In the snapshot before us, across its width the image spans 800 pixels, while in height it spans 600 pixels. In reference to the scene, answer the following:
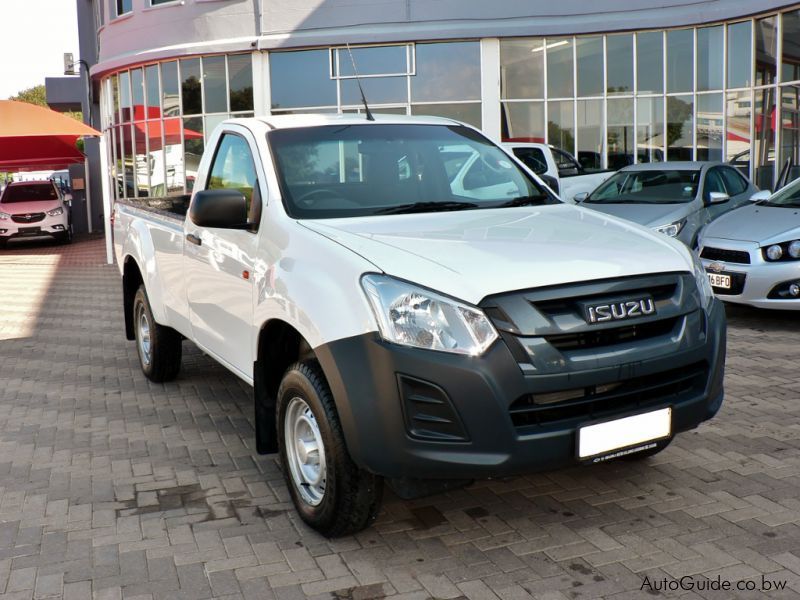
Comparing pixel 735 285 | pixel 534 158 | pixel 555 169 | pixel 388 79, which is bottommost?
pixel 735 285

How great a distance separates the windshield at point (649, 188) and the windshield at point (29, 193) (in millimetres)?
16633

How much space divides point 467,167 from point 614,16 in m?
17.8

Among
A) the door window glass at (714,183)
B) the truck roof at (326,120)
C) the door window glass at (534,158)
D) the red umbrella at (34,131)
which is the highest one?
the red umbrella at (34,131)

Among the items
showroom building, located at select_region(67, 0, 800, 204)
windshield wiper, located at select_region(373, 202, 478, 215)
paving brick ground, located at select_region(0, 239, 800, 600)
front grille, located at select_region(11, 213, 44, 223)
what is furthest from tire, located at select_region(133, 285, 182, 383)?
front grille, located at select_region(11, 213, 44, 223)

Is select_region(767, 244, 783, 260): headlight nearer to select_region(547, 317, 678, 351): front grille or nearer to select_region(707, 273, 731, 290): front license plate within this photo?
select_region(707, 273, 731, 290): front license plate

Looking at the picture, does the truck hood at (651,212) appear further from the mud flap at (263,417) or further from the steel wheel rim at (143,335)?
the mud flap at (263,417)

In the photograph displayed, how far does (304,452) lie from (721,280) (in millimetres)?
5696

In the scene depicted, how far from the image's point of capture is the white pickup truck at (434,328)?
3.32 m

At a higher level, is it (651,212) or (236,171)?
(236,171)

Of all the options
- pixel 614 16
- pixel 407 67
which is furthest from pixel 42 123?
pixel 614 16

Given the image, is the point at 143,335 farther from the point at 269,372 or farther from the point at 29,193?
the point at 29,193

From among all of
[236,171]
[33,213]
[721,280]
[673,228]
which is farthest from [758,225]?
[33,213]

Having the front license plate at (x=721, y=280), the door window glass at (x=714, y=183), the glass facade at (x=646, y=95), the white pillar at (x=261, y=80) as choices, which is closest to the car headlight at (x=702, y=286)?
the front license plate at (x=721, y=280)

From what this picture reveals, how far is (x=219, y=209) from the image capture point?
4223mm
